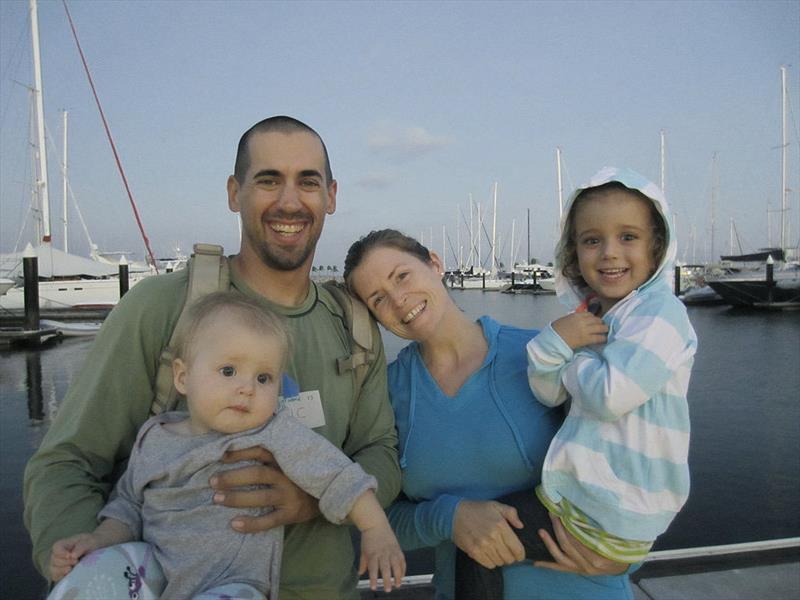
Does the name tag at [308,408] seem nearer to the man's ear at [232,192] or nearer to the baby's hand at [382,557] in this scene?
the baby's hand at [382,557]

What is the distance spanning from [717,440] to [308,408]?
981 cm

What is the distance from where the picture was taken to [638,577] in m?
3.20

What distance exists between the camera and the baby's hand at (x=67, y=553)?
1475 mm

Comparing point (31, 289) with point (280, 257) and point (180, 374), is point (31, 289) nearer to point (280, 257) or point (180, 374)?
point (280, 257)

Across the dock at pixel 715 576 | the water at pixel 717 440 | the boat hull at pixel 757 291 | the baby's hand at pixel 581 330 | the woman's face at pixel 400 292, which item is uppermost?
the woman's face at pixel 400 292

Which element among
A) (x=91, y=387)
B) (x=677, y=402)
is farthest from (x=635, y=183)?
(x=91, y=387)

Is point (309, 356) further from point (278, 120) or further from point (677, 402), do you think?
point (677, 402)

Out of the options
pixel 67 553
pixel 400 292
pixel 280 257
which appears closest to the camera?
pixel 67 553

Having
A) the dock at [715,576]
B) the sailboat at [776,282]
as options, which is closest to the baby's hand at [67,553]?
the dock at [715,576]

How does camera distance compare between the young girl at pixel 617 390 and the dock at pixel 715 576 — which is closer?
the young girl at pixel 617 390

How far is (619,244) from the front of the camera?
198 centimetres

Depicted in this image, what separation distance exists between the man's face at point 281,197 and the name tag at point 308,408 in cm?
48

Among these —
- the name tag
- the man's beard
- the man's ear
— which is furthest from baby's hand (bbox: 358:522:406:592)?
the man's ear

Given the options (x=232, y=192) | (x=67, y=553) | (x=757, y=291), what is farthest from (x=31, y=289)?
(x=757, y=291)
